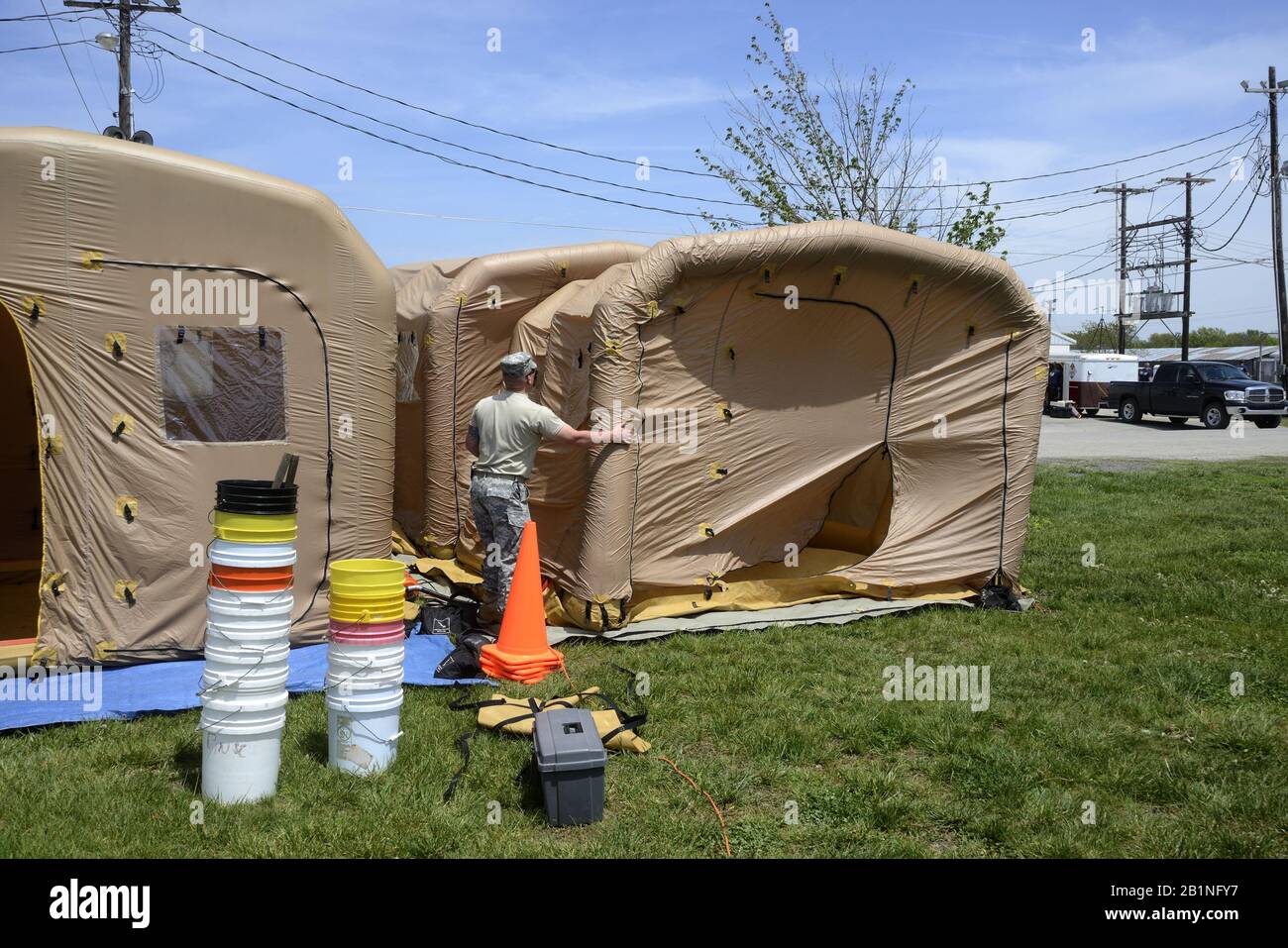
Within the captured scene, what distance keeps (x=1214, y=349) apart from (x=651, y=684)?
Answer: 185 feet

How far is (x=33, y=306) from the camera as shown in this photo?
17.9 feet

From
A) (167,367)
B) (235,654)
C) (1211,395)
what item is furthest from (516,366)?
(1211,395)

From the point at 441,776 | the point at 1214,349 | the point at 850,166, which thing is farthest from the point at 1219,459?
the point at 1214,349

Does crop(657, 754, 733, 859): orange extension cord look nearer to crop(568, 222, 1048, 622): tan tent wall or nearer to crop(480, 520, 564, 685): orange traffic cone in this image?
crop(480, 520, 564, 685): orange traffic cone

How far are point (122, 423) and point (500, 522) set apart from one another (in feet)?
7.11

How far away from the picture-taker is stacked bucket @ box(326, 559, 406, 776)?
4227mm

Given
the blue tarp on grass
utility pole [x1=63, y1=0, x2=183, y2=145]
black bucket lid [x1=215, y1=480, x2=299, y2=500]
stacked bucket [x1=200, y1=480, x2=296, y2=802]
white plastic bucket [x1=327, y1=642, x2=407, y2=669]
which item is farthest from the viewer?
utility pole [x1=63, y1=0, x2=183, y2=145]

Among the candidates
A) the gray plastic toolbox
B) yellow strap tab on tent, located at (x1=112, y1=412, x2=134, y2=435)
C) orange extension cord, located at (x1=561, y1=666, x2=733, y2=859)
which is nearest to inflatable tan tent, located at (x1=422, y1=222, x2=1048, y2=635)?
orange extension cord, located at (x1=561, y1=666, x2=733, y2=859)

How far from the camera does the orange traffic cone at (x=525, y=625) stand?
570 cm

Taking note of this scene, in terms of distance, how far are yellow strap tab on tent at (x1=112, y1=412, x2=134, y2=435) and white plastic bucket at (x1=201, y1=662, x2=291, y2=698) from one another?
2.34 m

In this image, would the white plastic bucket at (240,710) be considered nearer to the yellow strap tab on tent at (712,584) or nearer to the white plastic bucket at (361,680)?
the white plastic bucket at (361,680)

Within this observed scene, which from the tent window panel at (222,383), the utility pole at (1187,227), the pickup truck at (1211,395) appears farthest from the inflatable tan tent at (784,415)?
the utility pole at (1187,227)

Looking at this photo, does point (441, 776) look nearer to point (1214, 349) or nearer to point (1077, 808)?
point (1077, 808)
